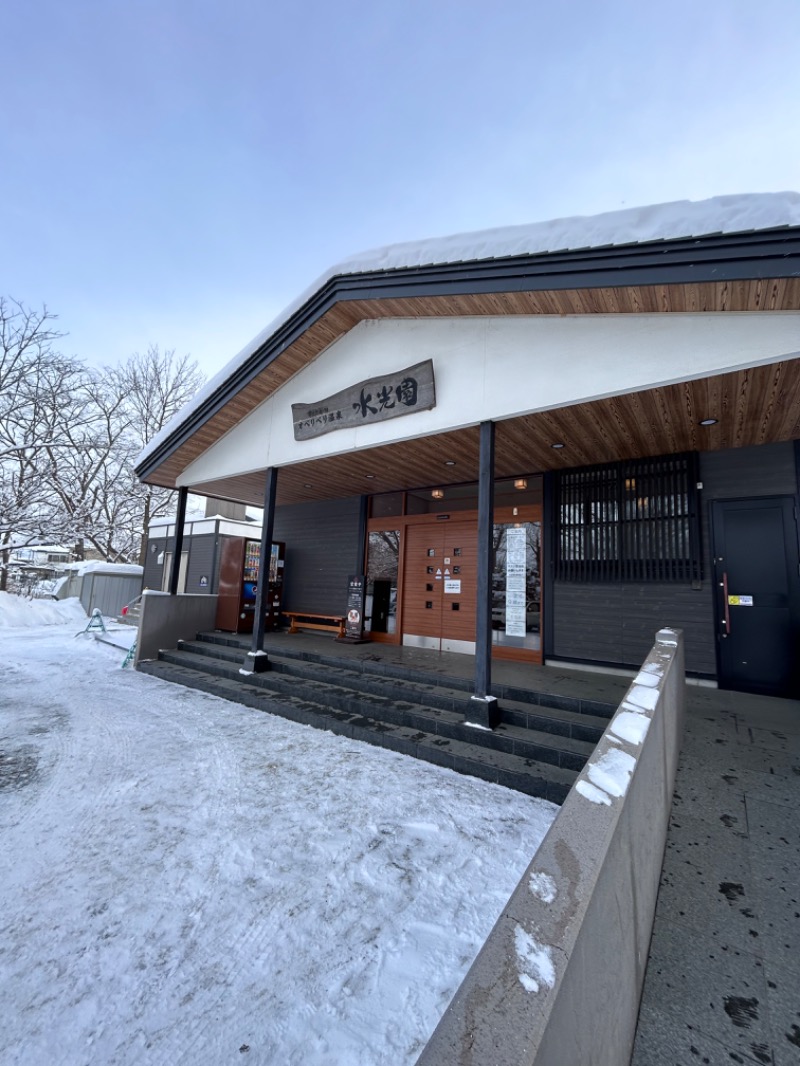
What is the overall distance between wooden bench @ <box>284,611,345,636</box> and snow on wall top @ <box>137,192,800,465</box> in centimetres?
560

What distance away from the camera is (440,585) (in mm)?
7402

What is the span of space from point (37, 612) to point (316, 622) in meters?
8.31

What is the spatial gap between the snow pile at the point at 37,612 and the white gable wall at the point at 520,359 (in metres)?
9.36

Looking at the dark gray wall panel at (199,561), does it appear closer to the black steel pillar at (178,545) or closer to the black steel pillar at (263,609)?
the black steel pillar at (178,545)

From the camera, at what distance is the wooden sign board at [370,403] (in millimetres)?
4852

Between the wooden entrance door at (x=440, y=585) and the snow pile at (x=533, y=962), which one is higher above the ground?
the wooden entrance door at (x=440, y=585)

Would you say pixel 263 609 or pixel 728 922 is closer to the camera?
pixel 728 922

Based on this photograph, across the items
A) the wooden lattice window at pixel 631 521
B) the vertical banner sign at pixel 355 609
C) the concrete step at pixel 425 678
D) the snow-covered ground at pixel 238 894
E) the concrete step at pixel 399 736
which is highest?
the wooden lattice window at pixel 631 521

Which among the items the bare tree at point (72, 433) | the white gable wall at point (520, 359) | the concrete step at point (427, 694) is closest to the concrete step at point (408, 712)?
the concrete step at point (427, 694)

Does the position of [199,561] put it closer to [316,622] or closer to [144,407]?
[316,622]

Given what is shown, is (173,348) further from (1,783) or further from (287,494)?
(1,783)

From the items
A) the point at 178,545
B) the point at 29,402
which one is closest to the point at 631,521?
the point at 178,545

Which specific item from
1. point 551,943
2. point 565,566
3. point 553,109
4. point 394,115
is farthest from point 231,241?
point 551,943

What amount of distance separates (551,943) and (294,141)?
21.0 m
